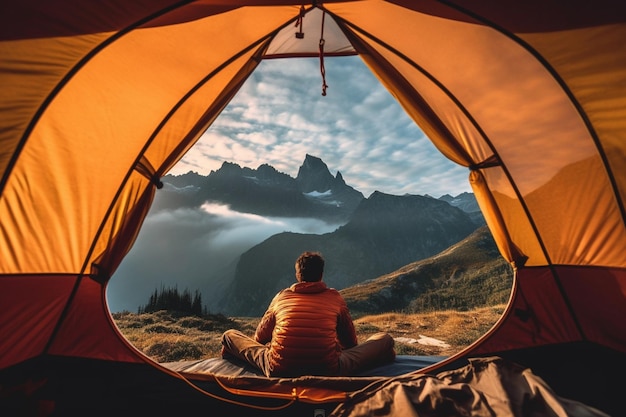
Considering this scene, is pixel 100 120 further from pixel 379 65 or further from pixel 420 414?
pixel 420 414

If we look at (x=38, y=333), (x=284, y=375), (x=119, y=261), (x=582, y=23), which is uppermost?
(x=582, y=23)

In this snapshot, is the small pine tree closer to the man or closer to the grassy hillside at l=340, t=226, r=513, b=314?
the man

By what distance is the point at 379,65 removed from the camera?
13.7ft

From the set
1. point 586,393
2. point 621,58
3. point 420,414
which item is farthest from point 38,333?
point 621,58

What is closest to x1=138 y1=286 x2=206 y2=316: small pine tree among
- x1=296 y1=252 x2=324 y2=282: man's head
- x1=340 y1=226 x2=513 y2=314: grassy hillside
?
x1=296 y1=252 x2=324 y2=282: man's head

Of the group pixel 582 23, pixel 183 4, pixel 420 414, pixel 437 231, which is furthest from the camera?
pixel 437 231

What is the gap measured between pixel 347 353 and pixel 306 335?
69 cm

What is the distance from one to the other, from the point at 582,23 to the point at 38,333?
20.5 feet

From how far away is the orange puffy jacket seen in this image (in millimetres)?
3328

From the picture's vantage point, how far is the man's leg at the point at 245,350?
380cm

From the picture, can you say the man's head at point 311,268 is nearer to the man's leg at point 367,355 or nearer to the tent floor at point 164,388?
the man's leg at point 367,355

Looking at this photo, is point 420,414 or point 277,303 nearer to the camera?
point 420,414

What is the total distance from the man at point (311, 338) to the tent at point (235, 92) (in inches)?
25.1

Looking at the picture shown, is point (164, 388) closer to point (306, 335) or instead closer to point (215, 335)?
point (306, 335)
